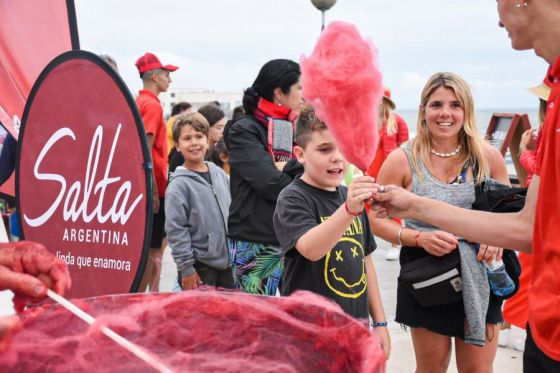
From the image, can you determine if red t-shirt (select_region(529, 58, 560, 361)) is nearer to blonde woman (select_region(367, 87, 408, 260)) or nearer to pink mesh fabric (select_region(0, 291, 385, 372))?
pink mesh fabric (select_region(0, 291, 385, 372))

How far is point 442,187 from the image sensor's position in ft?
8.61

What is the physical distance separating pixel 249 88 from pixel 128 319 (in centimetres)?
225

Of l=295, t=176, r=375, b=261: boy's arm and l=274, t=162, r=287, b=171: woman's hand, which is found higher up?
l=274, t=162, r=287, b=171: woman's hand

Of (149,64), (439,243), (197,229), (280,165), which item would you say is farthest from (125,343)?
(149,64)

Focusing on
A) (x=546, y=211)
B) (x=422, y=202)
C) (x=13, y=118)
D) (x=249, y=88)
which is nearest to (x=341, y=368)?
(x=546, y=211)

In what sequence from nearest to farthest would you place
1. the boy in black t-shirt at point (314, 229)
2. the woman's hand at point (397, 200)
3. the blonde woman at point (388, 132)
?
1. the woman's hand at point (397, 200)
2. the boy in black t-shirt at point (314, 229)
3. the blonde woman at point (388, 132)

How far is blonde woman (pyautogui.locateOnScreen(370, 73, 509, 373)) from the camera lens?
254cm

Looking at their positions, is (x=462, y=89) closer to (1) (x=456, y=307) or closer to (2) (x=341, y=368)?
(1) (x=456, y=307)

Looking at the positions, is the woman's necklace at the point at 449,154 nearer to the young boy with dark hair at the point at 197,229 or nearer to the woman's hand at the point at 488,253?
the woman's hand at the point at 488,253

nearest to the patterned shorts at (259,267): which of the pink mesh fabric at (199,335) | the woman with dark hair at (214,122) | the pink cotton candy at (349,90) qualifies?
the pink cotton candy at (349,90)

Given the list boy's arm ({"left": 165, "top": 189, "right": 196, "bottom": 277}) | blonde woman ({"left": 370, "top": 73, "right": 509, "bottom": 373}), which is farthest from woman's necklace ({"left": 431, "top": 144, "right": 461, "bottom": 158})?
boy's arm ({"left": 165, "top": 189, "right": 196, "bottom": 277})

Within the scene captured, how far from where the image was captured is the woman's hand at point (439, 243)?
2.49 m

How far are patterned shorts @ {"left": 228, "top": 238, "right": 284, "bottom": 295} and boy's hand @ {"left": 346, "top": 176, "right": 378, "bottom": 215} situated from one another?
1206mm

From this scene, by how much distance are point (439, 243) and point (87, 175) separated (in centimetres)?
145
